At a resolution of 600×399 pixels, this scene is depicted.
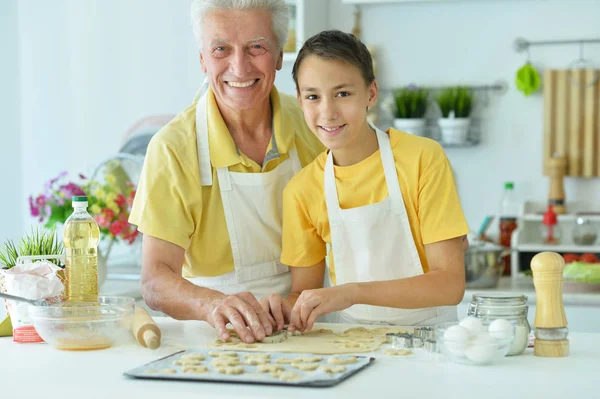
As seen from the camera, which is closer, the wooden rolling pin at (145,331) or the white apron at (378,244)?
the wooden rolling pin at (145,331)

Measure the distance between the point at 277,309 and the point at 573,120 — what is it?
7.20 feet

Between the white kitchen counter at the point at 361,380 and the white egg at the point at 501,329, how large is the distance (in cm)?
5

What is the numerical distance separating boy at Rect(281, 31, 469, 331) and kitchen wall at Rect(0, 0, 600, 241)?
1569 millimetres

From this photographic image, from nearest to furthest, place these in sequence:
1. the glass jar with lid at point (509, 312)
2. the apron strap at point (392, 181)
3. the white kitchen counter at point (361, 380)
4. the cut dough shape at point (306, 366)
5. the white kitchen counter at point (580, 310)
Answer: the white kitchen counter at point (361, 380) → the cut dough shape at point (306, 366) → the glass jar with lid at point (509, 312) → the apron strap at point (392, 181) → the white kitchen counter at point (580, 310)

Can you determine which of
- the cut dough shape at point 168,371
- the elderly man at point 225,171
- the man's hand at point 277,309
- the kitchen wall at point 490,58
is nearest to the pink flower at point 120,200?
the elderly man at point 225,171

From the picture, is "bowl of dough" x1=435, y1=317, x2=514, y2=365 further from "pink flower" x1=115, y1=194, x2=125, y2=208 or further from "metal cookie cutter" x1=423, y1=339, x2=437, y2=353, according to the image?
"pink flower" x1=115, y1=194, x2=125, y2=208

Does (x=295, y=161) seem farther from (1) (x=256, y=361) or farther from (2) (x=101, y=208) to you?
(2) (x=101, y=208)

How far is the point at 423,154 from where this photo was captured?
1814 mm

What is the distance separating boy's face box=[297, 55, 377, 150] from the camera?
1.79 metres

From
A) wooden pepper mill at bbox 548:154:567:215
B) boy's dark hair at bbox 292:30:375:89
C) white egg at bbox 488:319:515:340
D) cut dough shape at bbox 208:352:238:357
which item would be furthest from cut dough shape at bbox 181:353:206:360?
wooden pepper mill at bbox 548:154:567:215

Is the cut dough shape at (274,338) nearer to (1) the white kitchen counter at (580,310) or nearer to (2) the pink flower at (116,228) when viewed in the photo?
(1) the white kitchen counter at (580,310)

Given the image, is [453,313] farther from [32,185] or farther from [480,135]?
[32,185]

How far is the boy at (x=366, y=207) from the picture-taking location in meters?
1.76

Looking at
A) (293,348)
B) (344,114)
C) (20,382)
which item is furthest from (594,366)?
(20,382)
